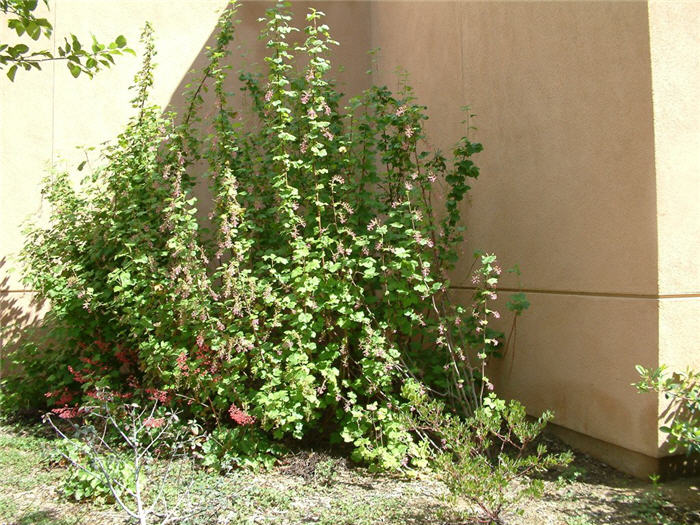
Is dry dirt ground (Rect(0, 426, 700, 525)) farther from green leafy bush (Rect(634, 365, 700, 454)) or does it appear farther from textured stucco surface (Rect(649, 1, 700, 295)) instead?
textured stucco surface (Rect(649, 1, 700, 295))

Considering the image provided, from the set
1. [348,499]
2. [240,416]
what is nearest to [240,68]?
[240,416]

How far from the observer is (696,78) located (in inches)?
135

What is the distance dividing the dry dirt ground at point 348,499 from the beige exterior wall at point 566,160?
0.86 feet

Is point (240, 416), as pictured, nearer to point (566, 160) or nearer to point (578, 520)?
point (578, 520)

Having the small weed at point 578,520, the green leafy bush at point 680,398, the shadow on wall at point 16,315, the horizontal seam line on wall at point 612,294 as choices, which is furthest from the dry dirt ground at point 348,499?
the shadow on wall at point 16,315

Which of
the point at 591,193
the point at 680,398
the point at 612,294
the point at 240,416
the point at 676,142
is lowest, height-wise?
the point at 240,416

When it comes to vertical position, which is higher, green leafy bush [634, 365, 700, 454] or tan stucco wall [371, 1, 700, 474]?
tan stucco wall [371, 1, 700, 474]

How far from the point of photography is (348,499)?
3.45 metres

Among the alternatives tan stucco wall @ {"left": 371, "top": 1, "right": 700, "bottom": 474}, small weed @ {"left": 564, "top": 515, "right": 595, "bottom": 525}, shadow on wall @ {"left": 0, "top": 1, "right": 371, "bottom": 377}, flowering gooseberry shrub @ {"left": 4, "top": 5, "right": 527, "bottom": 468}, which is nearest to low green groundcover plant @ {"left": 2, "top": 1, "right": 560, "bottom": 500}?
flowering gooseberry shrub @ {"left": 4, "top": 5, "right": 527, "bottom": 468}

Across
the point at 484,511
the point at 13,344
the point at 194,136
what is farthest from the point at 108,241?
the point at 484,511

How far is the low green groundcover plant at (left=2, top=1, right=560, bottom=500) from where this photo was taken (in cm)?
386

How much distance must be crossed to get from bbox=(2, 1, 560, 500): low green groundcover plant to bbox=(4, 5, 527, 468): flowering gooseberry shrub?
16 mm

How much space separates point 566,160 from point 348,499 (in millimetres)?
2705

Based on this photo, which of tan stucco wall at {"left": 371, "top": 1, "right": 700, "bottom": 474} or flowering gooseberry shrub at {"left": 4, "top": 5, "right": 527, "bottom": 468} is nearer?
tan stucco wall at {"left": 371, "top": 1, "right": 700, "bottom": 474}
